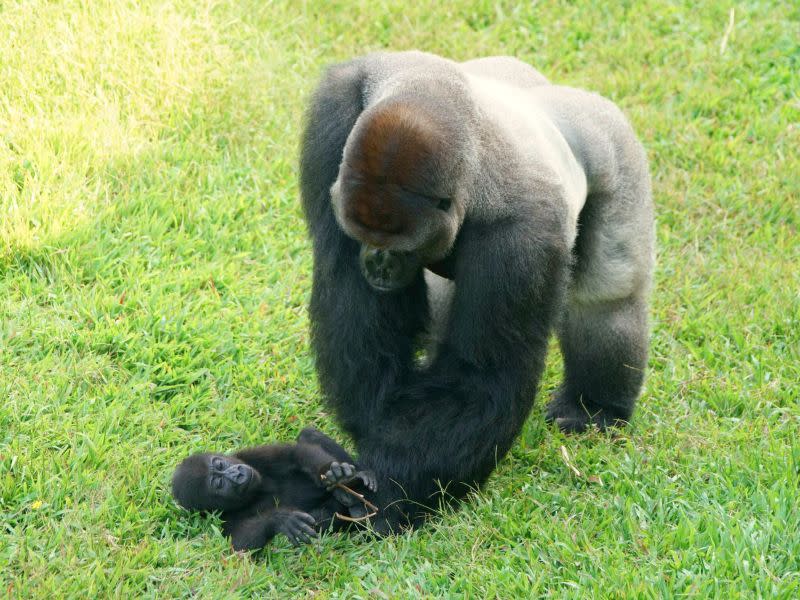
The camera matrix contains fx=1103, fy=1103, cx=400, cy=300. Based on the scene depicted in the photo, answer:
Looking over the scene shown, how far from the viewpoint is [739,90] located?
23.2 feet

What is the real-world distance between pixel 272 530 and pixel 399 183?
1.41m

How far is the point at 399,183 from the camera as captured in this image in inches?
136

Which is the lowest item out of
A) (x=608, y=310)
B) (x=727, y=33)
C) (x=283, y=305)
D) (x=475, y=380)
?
(x=283, y=305)

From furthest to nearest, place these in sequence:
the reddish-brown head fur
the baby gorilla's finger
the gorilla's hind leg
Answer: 1. the gorilla's hind leg
2. the baby gorilla's finger
3. the reddish-brown head fur

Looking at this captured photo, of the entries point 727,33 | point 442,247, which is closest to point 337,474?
point 442,247

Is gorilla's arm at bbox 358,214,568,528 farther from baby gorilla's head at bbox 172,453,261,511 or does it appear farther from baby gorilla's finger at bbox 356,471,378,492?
baby gorilla's head at bbox 172,453,261,511

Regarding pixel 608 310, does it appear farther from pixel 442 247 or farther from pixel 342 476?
pixel 342 476

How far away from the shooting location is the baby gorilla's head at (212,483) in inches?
157

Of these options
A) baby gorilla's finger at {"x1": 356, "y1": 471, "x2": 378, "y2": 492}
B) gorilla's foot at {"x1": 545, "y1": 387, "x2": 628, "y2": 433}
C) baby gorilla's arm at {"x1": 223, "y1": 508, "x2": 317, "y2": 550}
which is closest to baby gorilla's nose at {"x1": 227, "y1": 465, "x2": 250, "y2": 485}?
baby gorilla's arm at {"x1": 223, "y1": 508, "x2": 317, "y2": 550}

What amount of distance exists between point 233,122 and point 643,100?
2656 mm

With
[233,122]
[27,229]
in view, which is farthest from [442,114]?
[233,122]

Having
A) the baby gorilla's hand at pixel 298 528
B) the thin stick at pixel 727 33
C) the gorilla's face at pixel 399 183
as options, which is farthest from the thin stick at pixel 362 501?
the thin stick at pixel 727 33

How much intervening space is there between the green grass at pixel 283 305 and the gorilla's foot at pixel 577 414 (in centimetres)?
9

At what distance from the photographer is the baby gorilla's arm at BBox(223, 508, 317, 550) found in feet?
13.0
